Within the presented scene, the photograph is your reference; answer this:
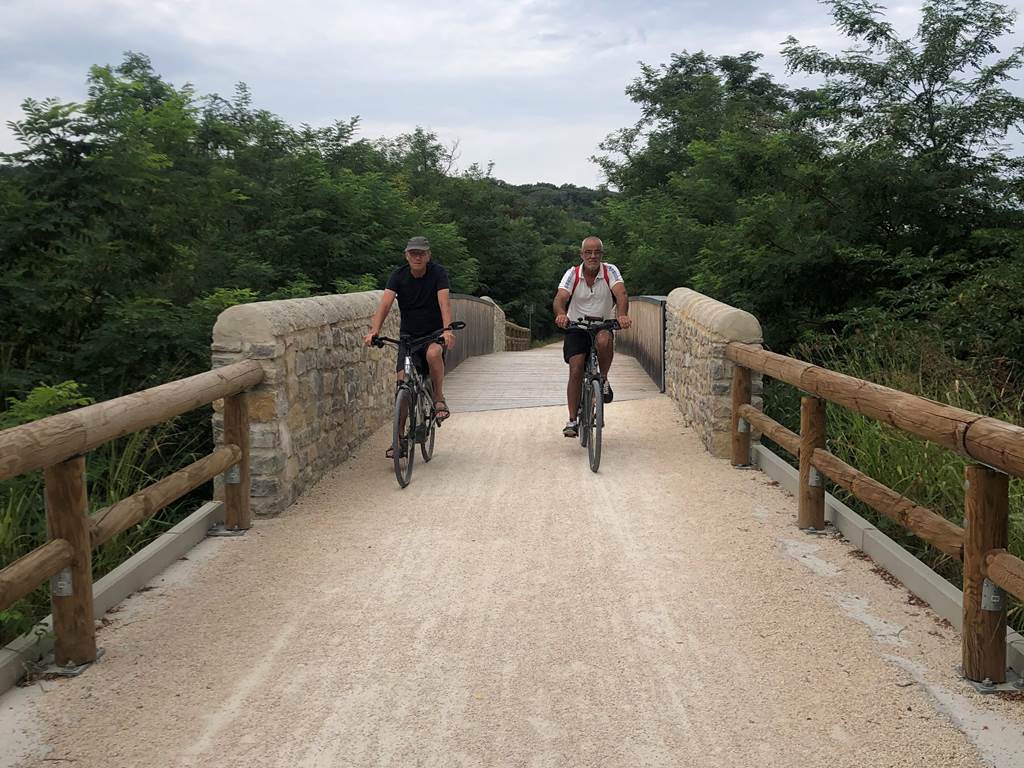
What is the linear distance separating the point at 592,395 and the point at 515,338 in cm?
2819

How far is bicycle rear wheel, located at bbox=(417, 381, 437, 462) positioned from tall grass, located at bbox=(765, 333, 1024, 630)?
10.2 feet

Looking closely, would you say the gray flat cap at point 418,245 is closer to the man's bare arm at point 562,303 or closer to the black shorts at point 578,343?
the man's bare arm at point 562,303

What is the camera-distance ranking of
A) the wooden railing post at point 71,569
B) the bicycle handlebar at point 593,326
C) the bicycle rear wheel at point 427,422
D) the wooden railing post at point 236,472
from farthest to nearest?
1. the bicycle handlebar at point 593,326
2. the bicycle rear wheel at point 427,422
3. the wooden railing post at point 236,472
4. the wooden railing post at point 71,569

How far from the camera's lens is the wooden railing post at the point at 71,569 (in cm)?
378

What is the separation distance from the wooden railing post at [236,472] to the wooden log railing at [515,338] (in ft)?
84.0

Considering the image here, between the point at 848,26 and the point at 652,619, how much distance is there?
1091cm

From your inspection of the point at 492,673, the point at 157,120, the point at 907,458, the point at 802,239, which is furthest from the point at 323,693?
the point at 157,120

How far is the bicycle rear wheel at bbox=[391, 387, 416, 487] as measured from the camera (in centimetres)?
706

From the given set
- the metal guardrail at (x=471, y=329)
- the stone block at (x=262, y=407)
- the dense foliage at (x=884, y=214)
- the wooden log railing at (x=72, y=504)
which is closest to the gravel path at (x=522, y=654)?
the wooden log railing at (x=72, y=504)

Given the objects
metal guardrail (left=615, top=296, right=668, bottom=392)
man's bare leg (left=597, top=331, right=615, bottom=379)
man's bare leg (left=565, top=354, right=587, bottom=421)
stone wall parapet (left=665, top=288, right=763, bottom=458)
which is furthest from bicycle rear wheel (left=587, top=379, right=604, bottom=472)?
metal guardrail (left=615, top=296, right=668, bottom=392)

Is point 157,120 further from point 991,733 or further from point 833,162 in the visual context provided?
point 991,733

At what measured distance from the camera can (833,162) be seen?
39.7ft

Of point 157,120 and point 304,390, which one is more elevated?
point 157,120

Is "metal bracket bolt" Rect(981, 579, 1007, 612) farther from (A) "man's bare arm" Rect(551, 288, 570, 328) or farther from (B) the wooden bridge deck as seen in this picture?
(B) the wooden bridge deck
